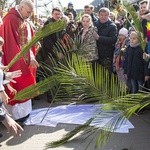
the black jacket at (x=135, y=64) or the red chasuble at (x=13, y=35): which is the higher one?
the red chasuble at (x=13, y=35)

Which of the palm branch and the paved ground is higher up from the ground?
the palm branch

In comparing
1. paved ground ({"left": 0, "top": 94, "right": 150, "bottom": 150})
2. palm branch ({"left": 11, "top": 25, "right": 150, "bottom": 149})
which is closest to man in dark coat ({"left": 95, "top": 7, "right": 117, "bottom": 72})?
paved ground ({"left": 0, "top": 94, "right": 150, "bottom": 150})

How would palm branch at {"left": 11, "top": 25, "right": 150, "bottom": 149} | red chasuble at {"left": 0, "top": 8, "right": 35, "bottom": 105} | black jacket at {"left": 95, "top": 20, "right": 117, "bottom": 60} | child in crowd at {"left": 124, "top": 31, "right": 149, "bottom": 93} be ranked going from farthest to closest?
black jacket at {"left": 95, "top": 20, "right": 117, "bottom": 60} → child in crowd at {"left": 124, "top": 31, "right": 149, "bottom": 93} → red chasuble at {"left": 0, "top": 8, "right": 35, "bottom": 105} → palm branch at {"left": 11, "top": 25, "right": 150, "bottom": 149}

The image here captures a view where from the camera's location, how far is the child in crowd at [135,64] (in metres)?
5.55

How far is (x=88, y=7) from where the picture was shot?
7695 mm

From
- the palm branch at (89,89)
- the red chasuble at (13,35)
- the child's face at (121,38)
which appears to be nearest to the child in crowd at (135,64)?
the child's face at (121,38)

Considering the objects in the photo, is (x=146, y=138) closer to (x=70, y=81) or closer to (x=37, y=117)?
(x=37, y=117)

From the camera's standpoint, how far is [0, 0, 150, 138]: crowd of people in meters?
4.68

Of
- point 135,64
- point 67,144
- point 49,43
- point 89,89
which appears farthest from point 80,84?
point 49,43

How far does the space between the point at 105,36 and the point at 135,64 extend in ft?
3.24

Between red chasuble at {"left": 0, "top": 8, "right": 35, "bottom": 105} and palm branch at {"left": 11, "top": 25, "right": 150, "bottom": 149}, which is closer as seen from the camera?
palm branch at {"left": 11, "top": 25, "right": 150, "bottom": 149}

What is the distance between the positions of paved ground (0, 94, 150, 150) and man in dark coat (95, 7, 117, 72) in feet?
5.30

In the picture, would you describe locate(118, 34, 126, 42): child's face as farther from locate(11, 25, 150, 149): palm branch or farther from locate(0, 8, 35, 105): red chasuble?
locate(11, 25, 150, 149): palm branch

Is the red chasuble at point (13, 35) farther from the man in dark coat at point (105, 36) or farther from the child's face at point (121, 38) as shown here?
the child's face at point (121, 38)
